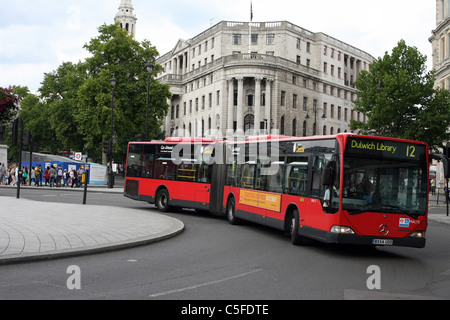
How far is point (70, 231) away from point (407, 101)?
40.8 meters

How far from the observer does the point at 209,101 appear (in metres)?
75.4

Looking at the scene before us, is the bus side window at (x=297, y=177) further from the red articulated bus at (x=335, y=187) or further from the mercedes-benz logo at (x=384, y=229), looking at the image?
the mercedes-benz logo at (x=384, y=229)

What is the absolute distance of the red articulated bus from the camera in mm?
10578

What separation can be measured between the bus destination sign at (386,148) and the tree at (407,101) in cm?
3563

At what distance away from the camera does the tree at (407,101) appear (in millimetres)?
46191

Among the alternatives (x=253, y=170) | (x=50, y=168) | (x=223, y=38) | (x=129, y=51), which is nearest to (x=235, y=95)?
(x=223, y=38)

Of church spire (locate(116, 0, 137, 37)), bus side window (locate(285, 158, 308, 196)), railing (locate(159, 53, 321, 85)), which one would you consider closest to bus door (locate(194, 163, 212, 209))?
bus side window (locate(285, 158, 308, 196))

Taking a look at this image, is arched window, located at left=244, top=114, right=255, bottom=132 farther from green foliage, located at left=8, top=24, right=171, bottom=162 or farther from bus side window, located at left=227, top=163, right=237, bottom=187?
bus side window, located at left=227, top=163, right=237, bottom=187

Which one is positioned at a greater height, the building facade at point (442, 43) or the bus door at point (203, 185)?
the building facade at point (442, 43)

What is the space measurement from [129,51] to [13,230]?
138ft

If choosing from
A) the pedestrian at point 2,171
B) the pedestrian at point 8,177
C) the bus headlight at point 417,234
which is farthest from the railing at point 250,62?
the bus headlight at point 417,234

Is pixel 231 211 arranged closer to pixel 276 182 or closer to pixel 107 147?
pixel 276 182

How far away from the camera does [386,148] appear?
10891mm
